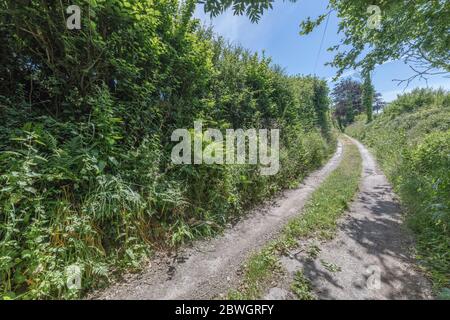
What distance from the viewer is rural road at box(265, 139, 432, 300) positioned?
92.2 inches

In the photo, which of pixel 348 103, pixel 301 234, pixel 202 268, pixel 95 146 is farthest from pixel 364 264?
pixel 348 103

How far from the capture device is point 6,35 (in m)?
2.71

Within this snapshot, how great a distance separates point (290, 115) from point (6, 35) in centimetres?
944

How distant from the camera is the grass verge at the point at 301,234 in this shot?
237 centimetres

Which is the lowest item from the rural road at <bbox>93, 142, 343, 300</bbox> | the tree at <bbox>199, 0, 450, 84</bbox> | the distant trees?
the rural road at <bbox>93, 142, 343, 300</bbox>

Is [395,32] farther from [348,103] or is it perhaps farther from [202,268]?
[348,103]

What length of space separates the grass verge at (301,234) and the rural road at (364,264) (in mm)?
141

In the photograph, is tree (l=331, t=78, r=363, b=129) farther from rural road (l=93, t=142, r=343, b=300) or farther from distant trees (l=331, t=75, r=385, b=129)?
rural road (l=93, t=142, r=343, b=300)

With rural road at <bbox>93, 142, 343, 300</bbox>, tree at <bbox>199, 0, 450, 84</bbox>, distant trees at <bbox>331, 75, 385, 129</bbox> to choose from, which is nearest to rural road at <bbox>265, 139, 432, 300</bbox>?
rural road at <bbox>93, 142, 343, 300</bbox>

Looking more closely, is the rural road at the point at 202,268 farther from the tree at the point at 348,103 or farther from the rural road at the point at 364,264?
the tree at the point at 348,103

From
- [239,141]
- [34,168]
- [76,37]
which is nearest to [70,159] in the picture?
[34,168]

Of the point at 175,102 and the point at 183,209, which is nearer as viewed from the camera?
the point at 183,209

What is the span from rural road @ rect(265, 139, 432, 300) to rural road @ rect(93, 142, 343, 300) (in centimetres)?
65
